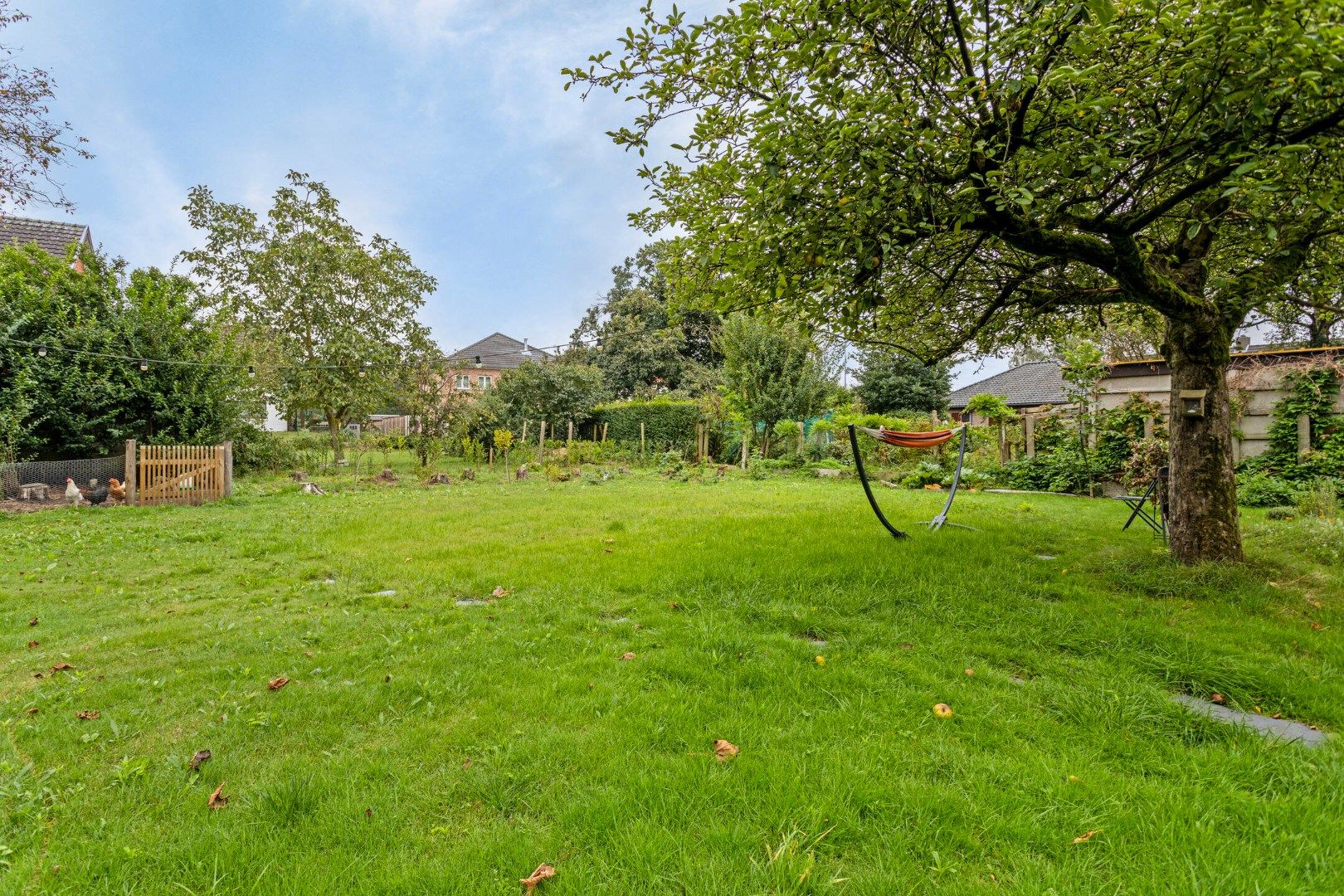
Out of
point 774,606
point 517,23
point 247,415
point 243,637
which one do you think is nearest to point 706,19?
point 774,606

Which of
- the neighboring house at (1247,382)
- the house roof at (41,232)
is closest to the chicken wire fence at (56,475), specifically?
the house roof at (41,232)

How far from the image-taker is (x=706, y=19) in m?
3.54

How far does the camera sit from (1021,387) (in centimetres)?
2317

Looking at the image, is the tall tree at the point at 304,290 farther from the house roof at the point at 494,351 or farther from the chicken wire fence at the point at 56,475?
the house roof at the point at 494,351

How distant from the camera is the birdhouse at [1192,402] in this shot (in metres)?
4.06

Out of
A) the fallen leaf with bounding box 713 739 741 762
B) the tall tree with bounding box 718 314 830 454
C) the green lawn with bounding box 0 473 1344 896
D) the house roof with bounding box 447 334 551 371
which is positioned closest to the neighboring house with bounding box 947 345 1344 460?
the green lawn with bounding box 0 473 1344 896

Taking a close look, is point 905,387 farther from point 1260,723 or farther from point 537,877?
point 537,877

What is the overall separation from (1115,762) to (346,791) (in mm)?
2624

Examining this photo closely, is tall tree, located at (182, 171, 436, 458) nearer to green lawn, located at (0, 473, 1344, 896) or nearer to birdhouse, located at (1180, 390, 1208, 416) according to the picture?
green lawn, located at (0, 473, 1344, 896)

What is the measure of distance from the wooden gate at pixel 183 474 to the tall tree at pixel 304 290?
6170mm

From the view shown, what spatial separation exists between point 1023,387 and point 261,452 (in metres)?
27.1

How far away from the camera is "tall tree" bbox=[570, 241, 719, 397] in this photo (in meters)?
24.4

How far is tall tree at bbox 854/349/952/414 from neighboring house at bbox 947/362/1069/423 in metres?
1.22

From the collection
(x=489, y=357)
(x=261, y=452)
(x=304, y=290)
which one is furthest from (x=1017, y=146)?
(x=489, y=357)
